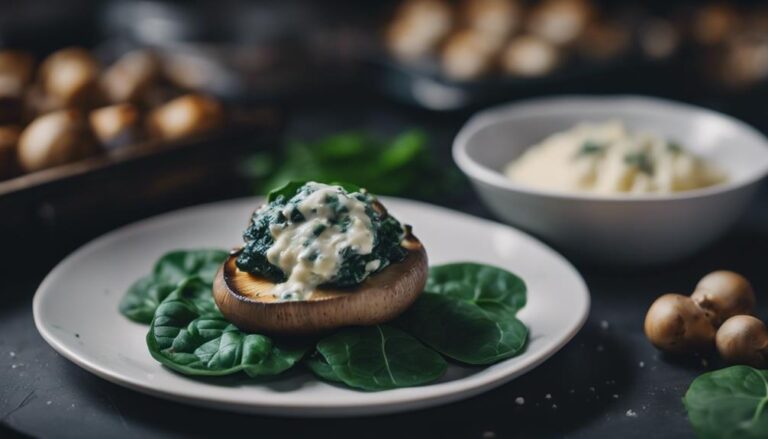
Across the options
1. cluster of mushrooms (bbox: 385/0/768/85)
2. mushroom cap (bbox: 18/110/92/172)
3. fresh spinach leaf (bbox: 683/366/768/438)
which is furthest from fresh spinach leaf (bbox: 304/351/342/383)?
cluster of mushrooms (bbox: 385/0/768/85)

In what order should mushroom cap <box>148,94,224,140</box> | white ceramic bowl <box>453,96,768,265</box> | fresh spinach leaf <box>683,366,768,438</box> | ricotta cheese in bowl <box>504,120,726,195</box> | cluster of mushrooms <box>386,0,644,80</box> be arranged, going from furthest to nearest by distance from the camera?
cluster of mushrooms <box>386,0,644,80</box>
mushroom cap <box>148,94,224,140</box>
ricotta cheese in bowl <box>504,120,726,195</box>
white ceramic bowl <box>453,96,768,265</box>
fresh spinach leaf <box>683,366,768,438</box>

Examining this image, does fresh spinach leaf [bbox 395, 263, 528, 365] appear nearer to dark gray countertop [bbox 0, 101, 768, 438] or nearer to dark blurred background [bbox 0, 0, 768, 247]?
dark gray countertop [bbox 0, 101, 768, 438]

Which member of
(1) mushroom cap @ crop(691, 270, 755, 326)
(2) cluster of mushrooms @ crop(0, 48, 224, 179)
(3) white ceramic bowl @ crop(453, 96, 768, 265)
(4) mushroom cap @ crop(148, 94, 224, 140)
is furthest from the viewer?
(4) mushroom cap @ crop(148, 94, 224, 140)

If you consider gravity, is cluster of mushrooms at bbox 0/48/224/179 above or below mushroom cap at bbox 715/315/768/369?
above

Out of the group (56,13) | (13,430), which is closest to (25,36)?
(56,13)

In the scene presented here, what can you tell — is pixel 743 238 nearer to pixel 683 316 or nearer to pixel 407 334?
pixel 683 316

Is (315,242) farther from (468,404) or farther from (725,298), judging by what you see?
(725,298)

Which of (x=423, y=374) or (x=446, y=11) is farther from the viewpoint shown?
(x=446, y=11)

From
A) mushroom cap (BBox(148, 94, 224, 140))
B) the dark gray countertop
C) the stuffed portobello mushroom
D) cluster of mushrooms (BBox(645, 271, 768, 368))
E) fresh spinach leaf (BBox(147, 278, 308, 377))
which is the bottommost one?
the dark gray countertop
